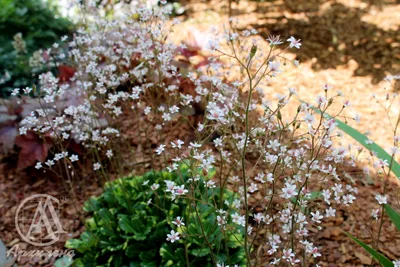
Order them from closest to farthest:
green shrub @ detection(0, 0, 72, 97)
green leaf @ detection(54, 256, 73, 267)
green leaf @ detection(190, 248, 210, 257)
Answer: green leaf @ detection(190, 248, 210, 257) < green leaf @ detection(54, 256, 73, 267) < green shrub @ detection(0, 0, 72, 97)

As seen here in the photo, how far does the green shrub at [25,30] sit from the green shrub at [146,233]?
1983 millimetres

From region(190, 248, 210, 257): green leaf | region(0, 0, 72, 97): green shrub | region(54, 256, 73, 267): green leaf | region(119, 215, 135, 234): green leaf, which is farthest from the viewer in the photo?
region(0, 0, 72, 97): green shrub

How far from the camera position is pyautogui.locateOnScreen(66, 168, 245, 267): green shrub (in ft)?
7.03

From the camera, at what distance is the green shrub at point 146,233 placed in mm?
2143

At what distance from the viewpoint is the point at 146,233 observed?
2.23 meters

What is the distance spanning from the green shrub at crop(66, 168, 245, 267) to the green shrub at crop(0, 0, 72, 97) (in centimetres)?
198

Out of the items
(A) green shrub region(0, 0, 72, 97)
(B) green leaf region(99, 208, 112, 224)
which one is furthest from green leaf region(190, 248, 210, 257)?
(A) green shrub region(0, 0, 72, 97)

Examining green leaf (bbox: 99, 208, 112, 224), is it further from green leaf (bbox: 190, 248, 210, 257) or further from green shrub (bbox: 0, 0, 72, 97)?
green shrub (bbox: 0, 0, 72, 97)

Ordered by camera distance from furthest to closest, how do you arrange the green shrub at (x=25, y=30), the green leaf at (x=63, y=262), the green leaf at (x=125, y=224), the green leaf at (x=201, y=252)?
the green shrub at (x=25, y=30) < the green leaf at (x=63, y=262) < the green leaf at (x=125, y=224) < the green leaf at (x=201, y=252)

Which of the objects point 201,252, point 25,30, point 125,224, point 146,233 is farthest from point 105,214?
point 25,30

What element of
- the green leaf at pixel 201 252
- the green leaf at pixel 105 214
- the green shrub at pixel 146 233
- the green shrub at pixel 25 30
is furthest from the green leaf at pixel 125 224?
the green shrub at pixel 25 30

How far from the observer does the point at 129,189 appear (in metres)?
2.55

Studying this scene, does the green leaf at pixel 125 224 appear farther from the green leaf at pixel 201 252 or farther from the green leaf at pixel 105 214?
the green leaf at pixel 201 252

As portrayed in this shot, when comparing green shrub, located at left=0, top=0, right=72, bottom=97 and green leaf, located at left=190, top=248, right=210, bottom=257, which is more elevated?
green shrub, located at left=0, top=0, right=72, bottom=97
